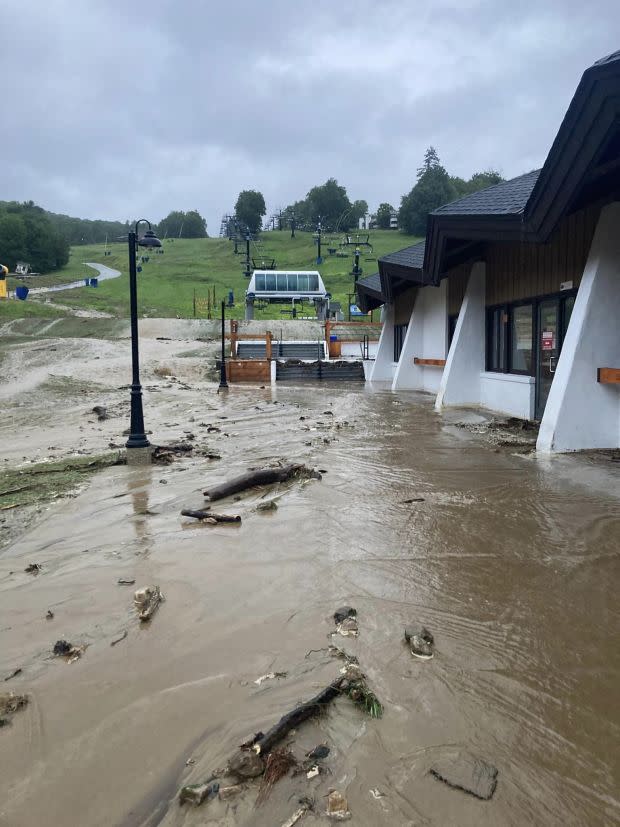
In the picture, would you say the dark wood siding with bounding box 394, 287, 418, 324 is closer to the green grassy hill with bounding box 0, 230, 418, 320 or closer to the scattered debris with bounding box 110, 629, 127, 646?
the scattered debris with bounding box 110, 629, 127, 646

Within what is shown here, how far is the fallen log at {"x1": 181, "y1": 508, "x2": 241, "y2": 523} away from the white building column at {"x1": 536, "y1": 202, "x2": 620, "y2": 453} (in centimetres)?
518

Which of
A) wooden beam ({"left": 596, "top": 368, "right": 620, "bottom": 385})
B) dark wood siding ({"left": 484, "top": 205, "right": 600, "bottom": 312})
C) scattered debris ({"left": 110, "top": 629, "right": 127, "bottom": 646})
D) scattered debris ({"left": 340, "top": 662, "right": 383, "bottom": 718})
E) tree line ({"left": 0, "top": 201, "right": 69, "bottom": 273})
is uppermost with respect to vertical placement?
tree line ({"left": 0, "top": 201, "right": 69, "bottom": 273})

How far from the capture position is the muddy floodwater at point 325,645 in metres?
2.08

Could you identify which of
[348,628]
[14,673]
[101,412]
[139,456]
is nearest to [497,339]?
[139,456]

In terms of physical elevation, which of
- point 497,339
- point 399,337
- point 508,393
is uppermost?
point 399,337

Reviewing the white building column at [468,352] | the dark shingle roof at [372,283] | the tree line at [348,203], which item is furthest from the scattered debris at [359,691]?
the tree line at [348,203]

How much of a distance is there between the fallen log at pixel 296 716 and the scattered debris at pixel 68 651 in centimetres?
126

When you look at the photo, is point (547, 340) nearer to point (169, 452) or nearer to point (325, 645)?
point (169, 452)

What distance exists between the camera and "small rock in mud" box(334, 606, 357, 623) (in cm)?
334

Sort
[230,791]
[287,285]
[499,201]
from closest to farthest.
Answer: [230,791]
[499,201]
[287,285]

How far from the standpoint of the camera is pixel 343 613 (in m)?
3.39

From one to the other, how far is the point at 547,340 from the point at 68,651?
34.0 feet

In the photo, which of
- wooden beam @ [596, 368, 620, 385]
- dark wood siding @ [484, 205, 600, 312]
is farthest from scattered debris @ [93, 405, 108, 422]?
wooden beam @ [596, 368, 620, 385]

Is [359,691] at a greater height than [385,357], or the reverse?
[385,357]
